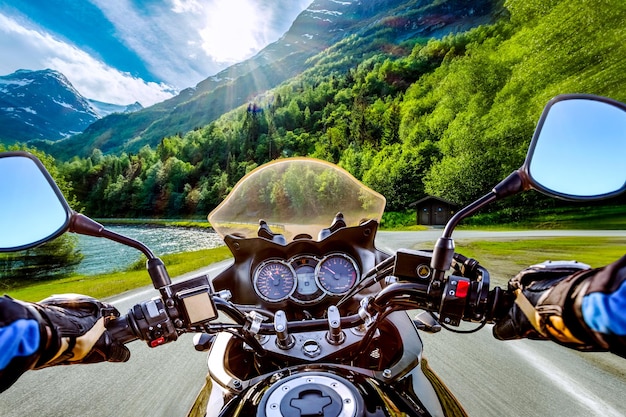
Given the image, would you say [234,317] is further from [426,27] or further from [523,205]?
[426,27]

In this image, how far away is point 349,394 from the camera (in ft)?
3.14

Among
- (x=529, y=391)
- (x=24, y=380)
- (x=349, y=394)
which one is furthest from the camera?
(x=24, y=380)

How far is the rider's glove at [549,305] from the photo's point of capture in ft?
2.58

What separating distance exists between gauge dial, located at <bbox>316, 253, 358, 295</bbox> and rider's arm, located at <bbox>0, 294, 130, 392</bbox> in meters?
1.14

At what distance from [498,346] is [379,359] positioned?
2.95 meters

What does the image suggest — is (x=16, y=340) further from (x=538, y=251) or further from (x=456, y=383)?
(x=538, y=251)

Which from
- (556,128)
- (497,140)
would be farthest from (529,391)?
(497,140)

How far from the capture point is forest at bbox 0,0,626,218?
1196 inches

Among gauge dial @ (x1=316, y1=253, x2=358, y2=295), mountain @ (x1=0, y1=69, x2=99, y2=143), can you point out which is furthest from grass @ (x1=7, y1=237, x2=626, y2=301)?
mountain @ (x1=0, y1=69, x2=99, y2=143)

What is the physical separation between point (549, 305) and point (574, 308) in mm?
107

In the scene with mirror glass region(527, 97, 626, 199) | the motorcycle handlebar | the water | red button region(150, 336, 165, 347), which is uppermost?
mirror glass region(527, 97, 626, 199)

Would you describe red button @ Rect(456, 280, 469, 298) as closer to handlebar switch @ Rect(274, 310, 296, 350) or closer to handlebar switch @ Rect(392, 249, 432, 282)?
handlebar switch @ Rect(392, 249, 432, 282)

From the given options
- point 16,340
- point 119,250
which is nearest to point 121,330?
point 16,340

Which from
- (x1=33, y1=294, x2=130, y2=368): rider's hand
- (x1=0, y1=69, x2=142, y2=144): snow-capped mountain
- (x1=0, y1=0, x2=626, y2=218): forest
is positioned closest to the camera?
(x1=33, y1=294, x2=130, y2=368): rider's hand
